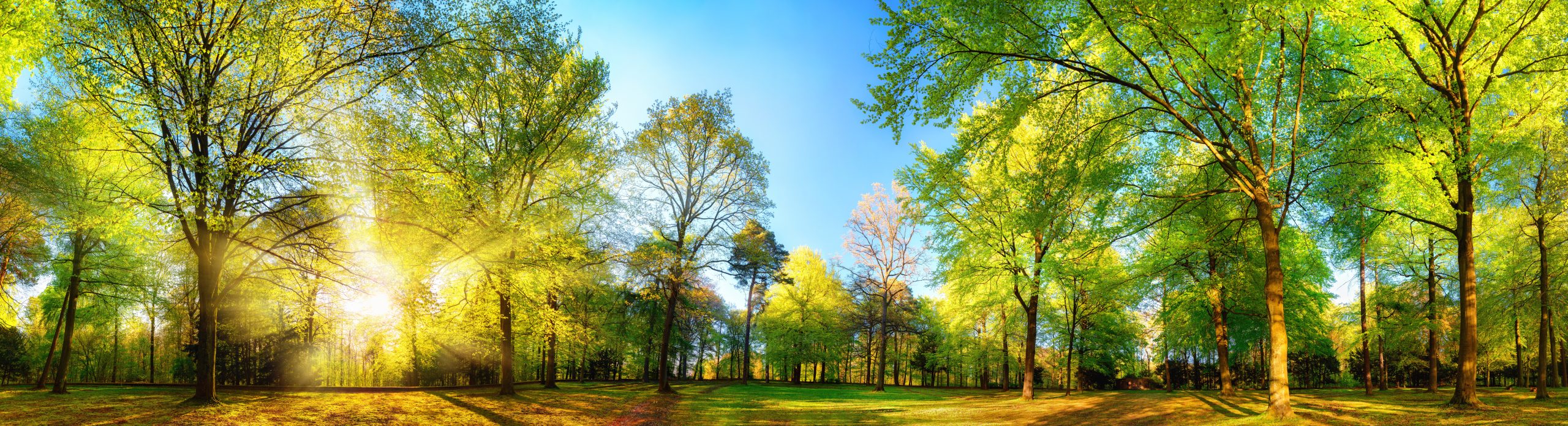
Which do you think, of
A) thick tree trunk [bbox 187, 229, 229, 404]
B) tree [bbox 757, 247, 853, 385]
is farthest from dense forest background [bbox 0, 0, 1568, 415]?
tree [bbox 757, 247, 853, 385]

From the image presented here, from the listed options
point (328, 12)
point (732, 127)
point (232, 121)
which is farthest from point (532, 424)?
point (732, 127)

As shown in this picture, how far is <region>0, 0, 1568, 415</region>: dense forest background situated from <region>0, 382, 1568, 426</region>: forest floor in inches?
47.9

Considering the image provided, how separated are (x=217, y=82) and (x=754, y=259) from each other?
15.3m

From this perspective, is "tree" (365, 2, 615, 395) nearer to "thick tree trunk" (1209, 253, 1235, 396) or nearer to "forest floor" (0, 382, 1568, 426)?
"forest floor" (0, 382, 1568, 426)

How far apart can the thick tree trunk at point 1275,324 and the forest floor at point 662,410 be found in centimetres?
39

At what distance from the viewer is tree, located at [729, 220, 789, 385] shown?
73.3 feet

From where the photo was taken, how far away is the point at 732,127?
22.2m

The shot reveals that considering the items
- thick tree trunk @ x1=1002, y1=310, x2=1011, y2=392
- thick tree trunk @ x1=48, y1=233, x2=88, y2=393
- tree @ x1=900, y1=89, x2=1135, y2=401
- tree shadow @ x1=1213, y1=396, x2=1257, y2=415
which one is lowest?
thick tree trunk @ x1=1002, y1=310, x2=1011, y2=392

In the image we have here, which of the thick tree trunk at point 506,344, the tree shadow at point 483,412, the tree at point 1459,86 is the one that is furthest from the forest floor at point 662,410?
the tree at point 1459,86

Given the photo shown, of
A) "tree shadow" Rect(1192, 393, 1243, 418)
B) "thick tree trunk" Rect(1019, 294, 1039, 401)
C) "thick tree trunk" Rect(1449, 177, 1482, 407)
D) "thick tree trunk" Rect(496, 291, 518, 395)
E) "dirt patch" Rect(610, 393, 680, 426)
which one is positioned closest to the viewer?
"thick tree trunk" Rect(1449, 177, 1482, 407)

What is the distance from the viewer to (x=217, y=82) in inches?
402

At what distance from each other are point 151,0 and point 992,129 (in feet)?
46.4

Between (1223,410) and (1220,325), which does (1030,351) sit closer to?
(1220,325)

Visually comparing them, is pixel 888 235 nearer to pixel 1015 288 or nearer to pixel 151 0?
pixel 1015 288
